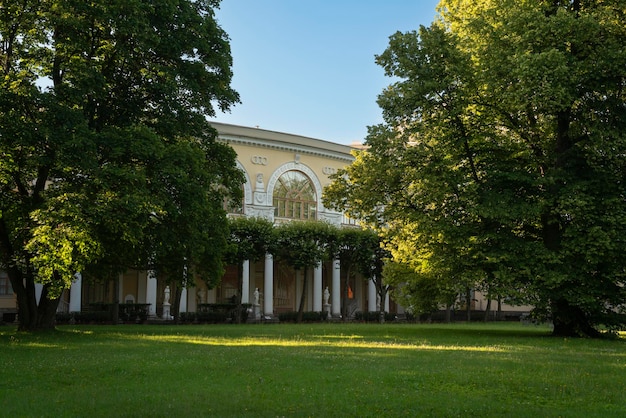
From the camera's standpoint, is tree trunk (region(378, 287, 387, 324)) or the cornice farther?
the cornice

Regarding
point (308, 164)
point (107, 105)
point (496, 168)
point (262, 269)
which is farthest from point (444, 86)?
point (262, 269)

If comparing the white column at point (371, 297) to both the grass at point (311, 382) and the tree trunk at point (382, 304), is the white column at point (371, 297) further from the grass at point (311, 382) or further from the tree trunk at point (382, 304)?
the grass at point (311, 382)

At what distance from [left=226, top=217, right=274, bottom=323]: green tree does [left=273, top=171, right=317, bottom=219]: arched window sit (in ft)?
21.6

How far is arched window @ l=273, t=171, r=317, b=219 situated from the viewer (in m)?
50.6

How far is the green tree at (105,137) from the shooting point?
1858cm

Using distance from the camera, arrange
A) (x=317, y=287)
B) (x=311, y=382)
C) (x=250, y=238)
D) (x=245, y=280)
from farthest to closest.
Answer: (x=317, y=287) < (x=245, y=280) < (x=250, y=238) < (x=311, y=382)

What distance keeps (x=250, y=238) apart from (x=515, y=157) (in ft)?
75.9

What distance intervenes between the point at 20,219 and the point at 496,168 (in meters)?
15.1

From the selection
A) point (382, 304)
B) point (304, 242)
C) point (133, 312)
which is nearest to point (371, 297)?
point (382, 304)

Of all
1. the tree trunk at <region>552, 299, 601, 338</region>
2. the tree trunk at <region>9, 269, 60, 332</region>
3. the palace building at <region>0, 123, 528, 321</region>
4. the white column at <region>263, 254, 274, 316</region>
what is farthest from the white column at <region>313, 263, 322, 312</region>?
the tree trunk at <region>552, 299, 601, 338</region>

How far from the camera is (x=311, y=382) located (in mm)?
10445

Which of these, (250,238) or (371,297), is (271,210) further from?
(371,297)

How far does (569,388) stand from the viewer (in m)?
10.1

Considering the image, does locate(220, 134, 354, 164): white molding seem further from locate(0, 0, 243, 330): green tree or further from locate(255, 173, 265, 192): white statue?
locate(0, 0, 243, 330): green tree
